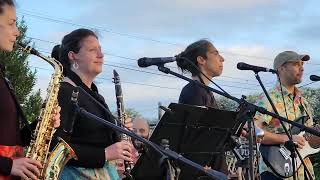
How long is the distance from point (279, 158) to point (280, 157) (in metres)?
0.02

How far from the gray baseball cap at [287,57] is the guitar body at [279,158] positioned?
3.25 ft

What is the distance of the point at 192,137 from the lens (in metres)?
4.69

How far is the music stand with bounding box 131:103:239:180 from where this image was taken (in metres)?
4.42

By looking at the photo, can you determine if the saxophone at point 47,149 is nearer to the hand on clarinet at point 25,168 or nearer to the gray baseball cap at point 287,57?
the hand on clarinet at point 25,168

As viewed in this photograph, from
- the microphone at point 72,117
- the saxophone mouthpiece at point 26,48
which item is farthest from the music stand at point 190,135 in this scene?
the saxophone mouthpiece at point 26,48

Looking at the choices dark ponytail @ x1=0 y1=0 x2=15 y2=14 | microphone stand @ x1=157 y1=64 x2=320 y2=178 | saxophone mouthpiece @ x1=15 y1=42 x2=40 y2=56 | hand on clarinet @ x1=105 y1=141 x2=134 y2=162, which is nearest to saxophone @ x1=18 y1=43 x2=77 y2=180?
saxophone mouthpiece @ x1=15 y1=42 x2=40 y2=56

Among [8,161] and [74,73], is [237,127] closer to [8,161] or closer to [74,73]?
[74,73]

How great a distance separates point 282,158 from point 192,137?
212cm

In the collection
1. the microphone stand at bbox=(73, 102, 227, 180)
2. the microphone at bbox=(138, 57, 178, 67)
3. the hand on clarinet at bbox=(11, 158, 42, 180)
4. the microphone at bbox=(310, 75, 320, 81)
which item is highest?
the microphone at bbox=(310, 75, 320, 81)

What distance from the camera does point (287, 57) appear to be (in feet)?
22.9

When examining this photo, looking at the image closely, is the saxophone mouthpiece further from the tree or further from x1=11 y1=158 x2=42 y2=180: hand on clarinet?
the tree

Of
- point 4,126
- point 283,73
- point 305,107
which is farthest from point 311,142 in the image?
point 4,126

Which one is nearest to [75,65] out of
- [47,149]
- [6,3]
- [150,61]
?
→ [150,61]

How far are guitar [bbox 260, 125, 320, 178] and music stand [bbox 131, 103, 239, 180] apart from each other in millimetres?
1624
